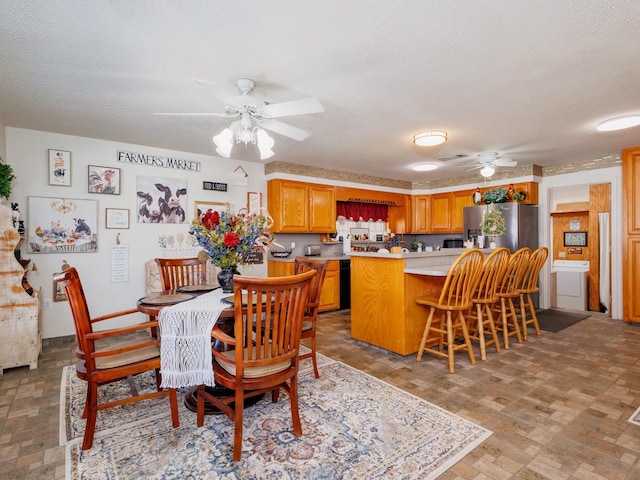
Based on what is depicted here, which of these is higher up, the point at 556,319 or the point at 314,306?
the point at 314,306

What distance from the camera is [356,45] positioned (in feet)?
6.75

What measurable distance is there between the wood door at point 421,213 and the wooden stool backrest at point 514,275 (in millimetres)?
3329

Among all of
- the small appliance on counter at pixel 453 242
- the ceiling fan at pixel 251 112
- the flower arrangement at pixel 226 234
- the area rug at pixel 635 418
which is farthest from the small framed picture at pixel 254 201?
the area rug at pixel 635 418

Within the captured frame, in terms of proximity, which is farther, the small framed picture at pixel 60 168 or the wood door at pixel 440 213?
the wood door at pixel 440 213

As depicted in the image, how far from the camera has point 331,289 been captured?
5.30 m

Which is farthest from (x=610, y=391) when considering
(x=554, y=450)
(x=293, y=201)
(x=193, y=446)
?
(x=293, y=201)

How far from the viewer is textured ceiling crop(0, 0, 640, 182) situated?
69.7 inches

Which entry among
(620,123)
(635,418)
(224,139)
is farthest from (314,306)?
(620,123)

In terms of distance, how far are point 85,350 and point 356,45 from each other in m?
2.38

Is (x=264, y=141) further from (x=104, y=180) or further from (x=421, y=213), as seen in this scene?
(x=421, y=213)

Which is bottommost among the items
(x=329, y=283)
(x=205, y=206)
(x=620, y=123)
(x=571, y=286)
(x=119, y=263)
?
(x=571, y=286)

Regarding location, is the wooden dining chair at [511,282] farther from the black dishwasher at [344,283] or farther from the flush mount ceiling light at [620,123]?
the black dishwasher at [344,283]

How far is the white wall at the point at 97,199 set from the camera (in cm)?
361

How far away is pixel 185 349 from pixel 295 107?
172cm
